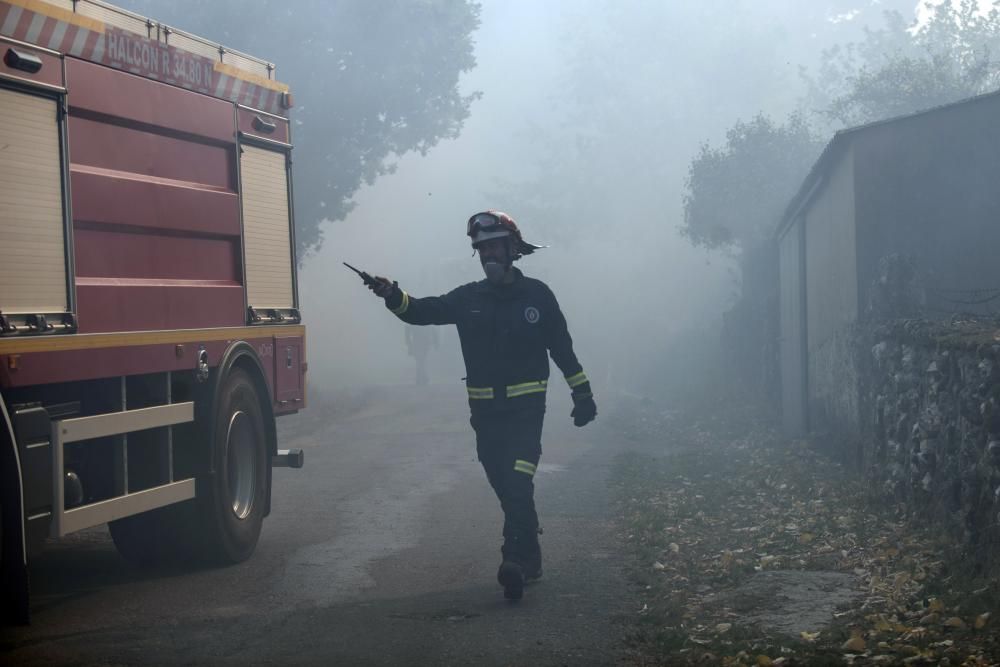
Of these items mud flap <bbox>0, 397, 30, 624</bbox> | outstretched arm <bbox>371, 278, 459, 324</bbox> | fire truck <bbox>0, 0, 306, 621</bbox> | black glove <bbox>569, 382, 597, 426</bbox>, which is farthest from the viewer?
black glove <bbox>569, 382, 597, 426</bbox>

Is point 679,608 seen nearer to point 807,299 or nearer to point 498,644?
point 498,644

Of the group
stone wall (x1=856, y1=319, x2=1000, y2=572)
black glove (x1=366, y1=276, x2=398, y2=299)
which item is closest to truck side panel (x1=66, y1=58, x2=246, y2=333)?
black glove (x1=366, y1=276, x2=398, y2=299)

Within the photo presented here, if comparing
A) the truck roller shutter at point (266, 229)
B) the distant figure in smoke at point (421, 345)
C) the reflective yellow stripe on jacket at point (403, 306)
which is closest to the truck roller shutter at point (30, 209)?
the reflective yellow stripe on jacket at point (403, 306)

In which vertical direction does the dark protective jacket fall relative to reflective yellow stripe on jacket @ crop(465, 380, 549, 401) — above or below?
above

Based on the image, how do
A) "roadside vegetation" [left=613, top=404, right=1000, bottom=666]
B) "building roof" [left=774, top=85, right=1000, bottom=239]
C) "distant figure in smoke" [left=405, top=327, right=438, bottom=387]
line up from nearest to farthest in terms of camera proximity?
"roadside vegetation" [left=613, top=404, right=1000, bottom=666] < "building roof" [left=774, top=85, right=1000, bottom=239] < "distant figure in smoke" [left=405, top=327, right=438, bottom=387]

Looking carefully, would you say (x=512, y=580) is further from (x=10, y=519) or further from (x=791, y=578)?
(x=10, y=519)

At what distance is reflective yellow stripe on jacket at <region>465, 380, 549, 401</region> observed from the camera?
7.65 m

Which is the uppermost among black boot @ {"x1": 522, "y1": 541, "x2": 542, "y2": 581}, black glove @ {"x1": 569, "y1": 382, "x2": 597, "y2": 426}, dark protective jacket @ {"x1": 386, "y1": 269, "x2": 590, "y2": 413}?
dark protective jacket @ {"x1": 386, "y1": 269, "x2": 590, "y2": 413}

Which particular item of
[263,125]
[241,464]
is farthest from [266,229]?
[241,464]

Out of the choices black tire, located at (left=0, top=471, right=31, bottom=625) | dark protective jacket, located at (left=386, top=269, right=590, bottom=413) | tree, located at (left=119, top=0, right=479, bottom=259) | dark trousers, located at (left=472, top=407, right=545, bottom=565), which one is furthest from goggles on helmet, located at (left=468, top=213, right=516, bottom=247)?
tree, located at (left=119, top=0, right=479, bottom=259)

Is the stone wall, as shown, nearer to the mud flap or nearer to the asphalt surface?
the asphalt surface

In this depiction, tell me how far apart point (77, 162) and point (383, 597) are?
2.95 metres

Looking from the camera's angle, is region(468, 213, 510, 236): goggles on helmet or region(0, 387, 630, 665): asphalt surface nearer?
region(0, 387, 630, 665): asphalt surface

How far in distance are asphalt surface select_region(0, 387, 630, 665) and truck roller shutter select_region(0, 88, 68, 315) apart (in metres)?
1.68
